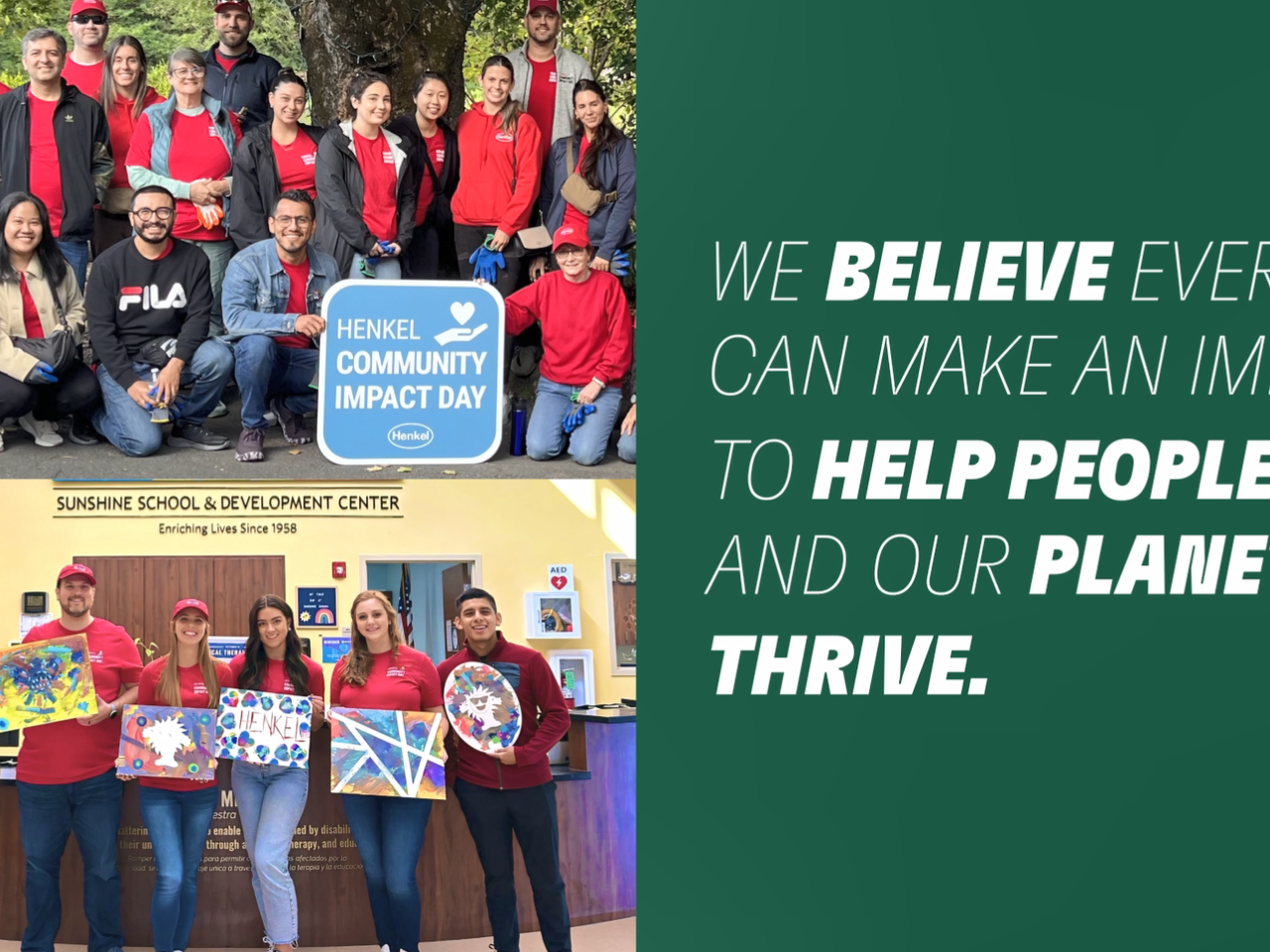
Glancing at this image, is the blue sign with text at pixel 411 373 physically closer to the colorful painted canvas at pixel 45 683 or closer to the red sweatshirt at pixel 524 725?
the red sweatshirt at pixel 524 725

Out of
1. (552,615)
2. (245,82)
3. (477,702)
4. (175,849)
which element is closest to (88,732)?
(175,849)

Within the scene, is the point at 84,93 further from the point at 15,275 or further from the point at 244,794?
the point at 244,794

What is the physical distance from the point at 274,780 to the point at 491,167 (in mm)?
1955

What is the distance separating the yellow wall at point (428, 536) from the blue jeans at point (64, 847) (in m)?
0.46

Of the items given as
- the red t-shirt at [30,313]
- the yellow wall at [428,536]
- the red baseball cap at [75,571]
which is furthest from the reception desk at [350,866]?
the red t-shirt at [30,313]

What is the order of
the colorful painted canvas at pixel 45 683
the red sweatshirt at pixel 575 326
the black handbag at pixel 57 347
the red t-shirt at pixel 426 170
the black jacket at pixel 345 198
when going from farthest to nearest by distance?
the red t-shirt at pixel 426 170 → the black jacket at pixel 345 198 → the red sweatshirt at pixel 575 326 → the black handbag at pixel 57 347 → the colorful painted canvas at pixel 45 683

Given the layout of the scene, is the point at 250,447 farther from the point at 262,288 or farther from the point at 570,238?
the point at 570,238

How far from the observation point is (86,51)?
4.36m

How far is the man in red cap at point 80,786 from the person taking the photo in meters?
3.48

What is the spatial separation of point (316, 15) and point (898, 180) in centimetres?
242

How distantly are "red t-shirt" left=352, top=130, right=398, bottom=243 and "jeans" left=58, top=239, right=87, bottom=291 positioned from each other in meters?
0.86

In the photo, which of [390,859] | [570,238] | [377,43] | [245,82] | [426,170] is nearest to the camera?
[390,859]

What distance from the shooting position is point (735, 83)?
339 centimetres

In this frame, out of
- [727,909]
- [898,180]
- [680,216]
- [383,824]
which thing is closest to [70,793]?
[383,824]
